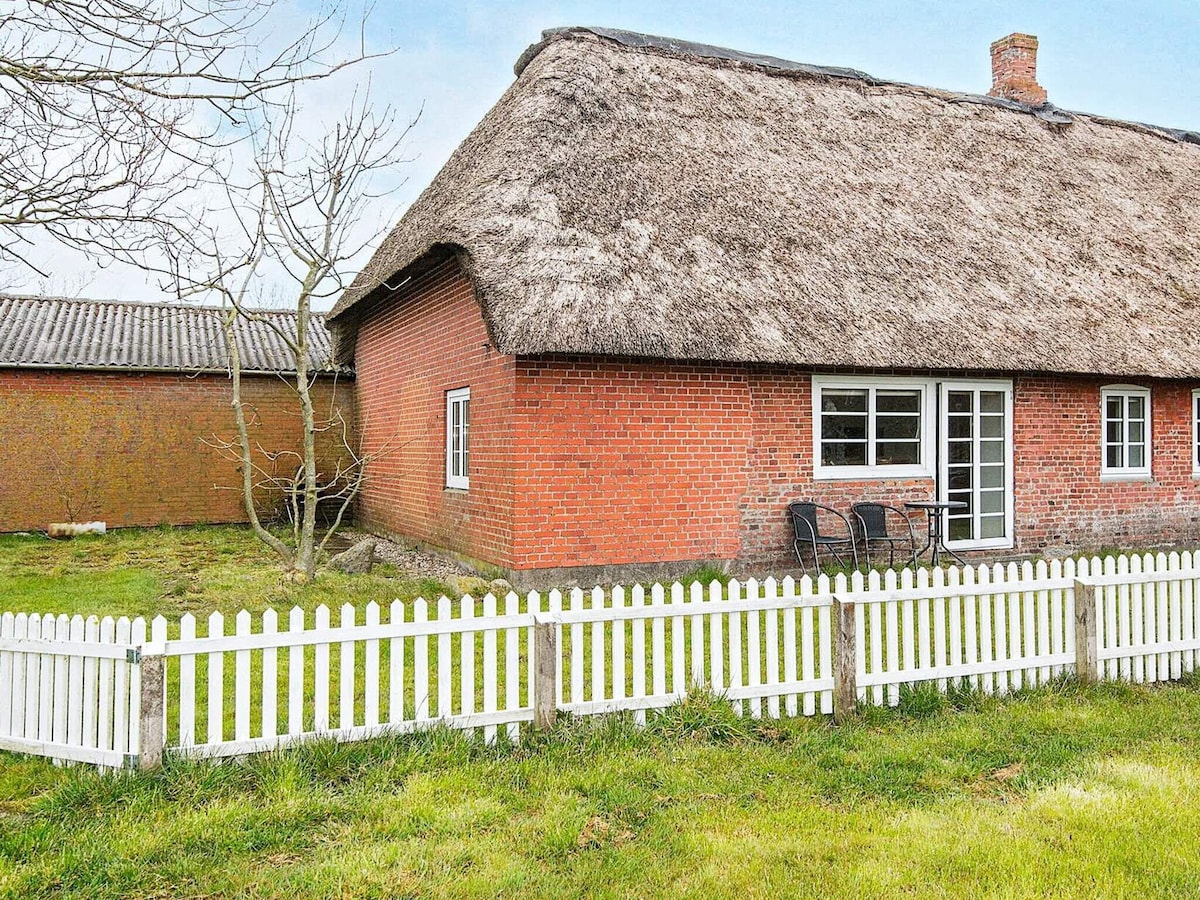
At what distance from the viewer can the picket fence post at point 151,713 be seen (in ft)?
14.1

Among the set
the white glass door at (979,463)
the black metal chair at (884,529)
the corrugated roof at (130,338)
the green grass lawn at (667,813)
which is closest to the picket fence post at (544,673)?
the green grass lawn at (667,813)

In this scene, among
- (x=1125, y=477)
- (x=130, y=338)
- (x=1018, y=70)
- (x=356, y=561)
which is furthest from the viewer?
(x=130, y=338)

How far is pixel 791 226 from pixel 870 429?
2.43 meters

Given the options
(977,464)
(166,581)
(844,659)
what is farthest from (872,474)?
(166,581)

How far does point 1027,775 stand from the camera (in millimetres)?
4508

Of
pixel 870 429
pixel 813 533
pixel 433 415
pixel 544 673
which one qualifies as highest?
pixel 433 415

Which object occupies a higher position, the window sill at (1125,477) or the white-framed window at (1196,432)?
the white-framed window at (1196,432)

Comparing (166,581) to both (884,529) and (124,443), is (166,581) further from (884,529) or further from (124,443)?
(884,529)

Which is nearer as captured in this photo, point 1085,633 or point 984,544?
point 1085,633

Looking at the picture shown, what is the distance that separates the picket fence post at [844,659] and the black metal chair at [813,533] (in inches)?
172

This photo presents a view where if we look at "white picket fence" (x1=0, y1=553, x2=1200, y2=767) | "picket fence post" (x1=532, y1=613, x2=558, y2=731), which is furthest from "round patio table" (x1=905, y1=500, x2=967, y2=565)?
"picket fence post" (x1=532, y1=613, x2=558, y2=731)

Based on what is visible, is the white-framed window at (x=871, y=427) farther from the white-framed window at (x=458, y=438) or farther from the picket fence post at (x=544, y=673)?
the picket fence post at (x=544, y=673)

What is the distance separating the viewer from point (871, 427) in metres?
10.7

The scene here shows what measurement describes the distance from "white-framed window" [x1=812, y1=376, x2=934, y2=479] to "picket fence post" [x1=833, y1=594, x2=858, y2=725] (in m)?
5.06
